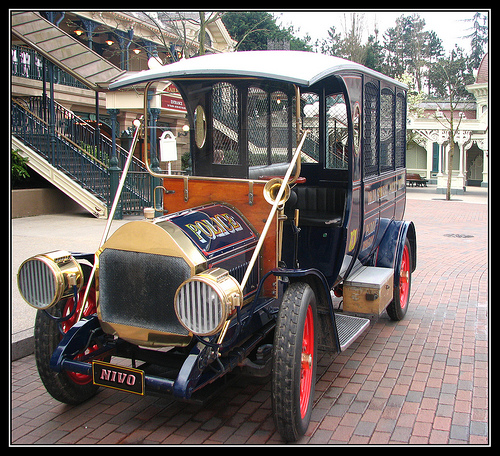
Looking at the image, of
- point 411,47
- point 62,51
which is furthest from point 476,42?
point 62,51

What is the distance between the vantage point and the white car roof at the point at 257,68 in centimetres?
353

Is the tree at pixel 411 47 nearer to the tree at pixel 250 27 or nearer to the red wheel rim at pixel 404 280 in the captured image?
the tree at pixel 250 27

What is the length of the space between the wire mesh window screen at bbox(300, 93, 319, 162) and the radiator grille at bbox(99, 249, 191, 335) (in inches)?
103

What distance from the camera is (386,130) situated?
19.9ft

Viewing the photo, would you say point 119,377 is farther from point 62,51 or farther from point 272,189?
point 62,51

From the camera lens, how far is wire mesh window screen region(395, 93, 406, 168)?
21.6 feet

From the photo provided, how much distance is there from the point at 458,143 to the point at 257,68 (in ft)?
92.0

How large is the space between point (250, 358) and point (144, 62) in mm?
22312

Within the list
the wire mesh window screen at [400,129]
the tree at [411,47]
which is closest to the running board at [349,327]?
the wire mesh window screen at [400,129]

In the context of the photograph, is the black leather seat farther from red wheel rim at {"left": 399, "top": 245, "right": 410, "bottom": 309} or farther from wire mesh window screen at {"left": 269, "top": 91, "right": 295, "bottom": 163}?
red wheel rim at {"left": 399, "top": 245, "right": 410, "bottom": 309}

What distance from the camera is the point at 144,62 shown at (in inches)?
945

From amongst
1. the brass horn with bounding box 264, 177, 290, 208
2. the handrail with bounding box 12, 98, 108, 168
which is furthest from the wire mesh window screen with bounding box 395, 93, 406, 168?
the handrail with bounding box 12, 98, 108, 168

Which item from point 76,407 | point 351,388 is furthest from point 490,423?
point 76,407

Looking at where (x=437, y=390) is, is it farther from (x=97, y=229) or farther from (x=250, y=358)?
(x=97, y=229)
